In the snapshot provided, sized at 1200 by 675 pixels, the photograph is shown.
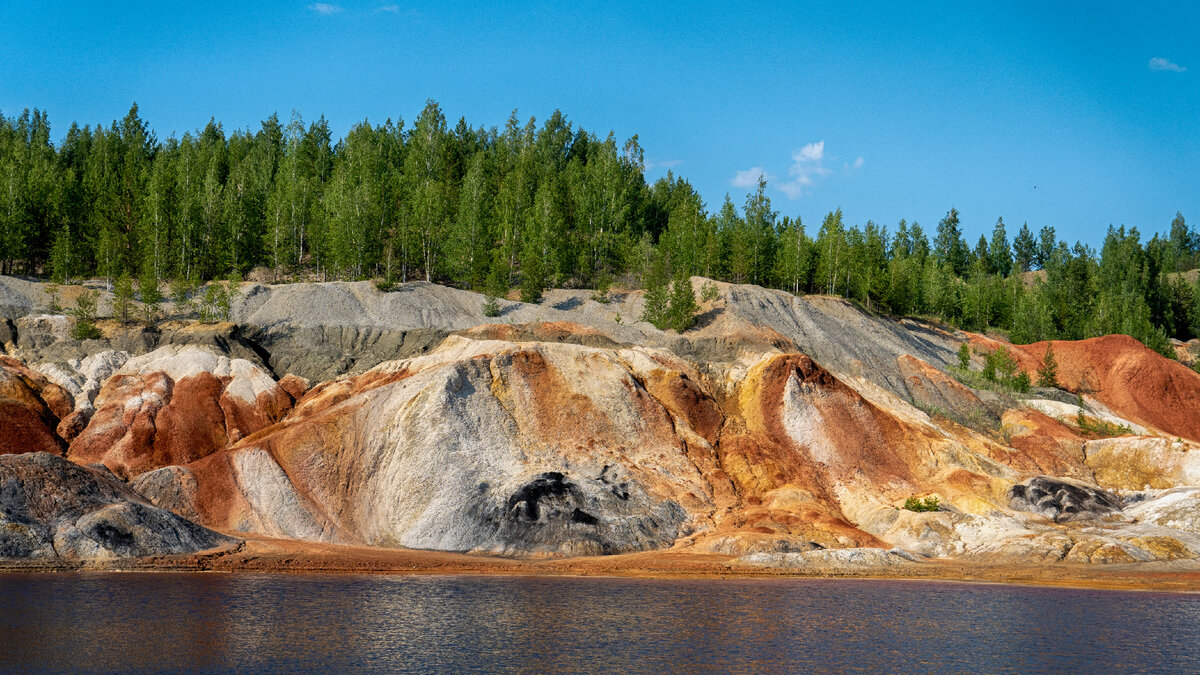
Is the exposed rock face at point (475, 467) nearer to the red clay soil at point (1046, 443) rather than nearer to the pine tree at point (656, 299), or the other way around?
the pine tree at point (656, 299)

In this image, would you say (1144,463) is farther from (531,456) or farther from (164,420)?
(164,420)

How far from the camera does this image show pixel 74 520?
44.7 metres

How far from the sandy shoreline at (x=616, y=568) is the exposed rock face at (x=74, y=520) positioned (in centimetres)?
98

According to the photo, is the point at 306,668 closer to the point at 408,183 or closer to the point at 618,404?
the point at 618,404

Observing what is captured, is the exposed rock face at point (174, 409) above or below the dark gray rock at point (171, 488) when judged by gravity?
above

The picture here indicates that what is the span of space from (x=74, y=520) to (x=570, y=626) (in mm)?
29054

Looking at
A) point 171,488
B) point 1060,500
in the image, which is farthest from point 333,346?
point 1060,500

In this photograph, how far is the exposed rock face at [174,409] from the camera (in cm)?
5653

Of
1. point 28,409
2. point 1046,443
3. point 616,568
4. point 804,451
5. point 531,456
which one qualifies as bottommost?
point 616,568

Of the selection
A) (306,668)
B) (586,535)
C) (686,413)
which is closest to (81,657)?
(306,668)

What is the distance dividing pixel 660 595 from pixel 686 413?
26.3 metres

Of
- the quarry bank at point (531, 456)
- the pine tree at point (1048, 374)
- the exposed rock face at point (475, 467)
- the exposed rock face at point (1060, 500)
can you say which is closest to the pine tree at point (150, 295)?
the quarry bank at point (531, 456)

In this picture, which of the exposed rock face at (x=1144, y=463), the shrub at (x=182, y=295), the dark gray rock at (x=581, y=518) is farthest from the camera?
the shrub at (x=182, y=295)

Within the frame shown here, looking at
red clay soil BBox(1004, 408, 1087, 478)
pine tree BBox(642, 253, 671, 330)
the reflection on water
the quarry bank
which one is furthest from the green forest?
the reflection on water
